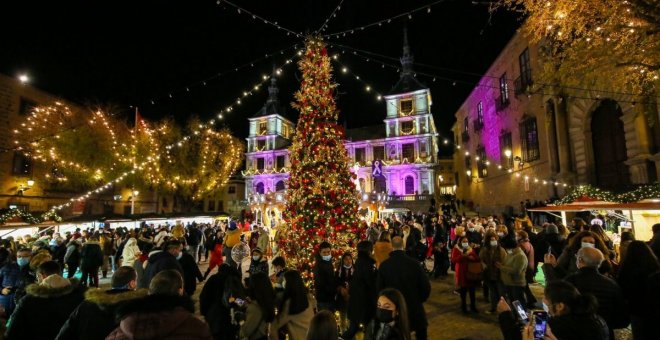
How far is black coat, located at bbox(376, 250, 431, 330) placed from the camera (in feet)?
14.3

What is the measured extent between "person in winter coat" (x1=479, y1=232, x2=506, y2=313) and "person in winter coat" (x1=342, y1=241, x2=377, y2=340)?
316cm

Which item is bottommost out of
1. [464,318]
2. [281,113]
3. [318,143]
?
[464,318]

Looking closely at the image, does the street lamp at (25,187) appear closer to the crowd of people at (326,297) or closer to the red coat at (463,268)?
the crowd of people at (326,297)

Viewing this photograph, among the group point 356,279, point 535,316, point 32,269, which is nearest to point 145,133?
point 32,269

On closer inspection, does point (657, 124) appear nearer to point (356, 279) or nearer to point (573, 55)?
point (573, 55)

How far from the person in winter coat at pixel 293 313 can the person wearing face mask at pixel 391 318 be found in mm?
1091

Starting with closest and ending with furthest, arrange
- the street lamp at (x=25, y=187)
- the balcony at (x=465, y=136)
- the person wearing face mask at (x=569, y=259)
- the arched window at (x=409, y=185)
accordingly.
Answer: the person wearing face mask at (x=569, y=259), the street lamp at (x=25, y=187), the balcony at (x=465, y=136), the arched window at (x=409, y=185)

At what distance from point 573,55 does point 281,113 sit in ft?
181

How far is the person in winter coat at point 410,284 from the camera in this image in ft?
14.3

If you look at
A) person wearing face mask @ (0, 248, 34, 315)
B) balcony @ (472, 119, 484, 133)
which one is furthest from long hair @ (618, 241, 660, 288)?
balcony @ (472, 119, 484, 133)

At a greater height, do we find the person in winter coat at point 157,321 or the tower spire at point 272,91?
the tower spire at point 272,91

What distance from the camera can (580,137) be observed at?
52.1 feet

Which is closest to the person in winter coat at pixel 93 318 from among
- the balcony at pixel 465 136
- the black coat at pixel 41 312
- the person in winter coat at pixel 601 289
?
the black coat at pixel 41 312

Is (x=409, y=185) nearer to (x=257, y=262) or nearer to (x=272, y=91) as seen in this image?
(x=272, y=91)
